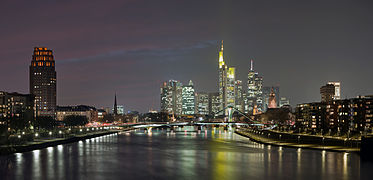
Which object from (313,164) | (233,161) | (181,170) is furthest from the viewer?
(233,161)

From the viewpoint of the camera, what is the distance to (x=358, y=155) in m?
68.1

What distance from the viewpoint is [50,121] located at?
175 m

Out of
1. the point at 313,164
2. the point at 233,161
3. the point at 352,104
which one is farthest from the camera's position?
the point at 352,104

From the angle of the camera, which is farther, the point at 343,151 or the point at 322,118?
the point at 322,118

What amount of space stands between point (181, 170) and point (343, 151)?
32131mm

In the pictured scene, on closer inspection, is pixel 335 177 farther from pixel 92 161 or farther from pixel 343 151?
pixel 92 161

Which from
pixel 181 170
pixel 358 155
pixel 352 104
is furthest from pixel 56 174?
pixel 352 104

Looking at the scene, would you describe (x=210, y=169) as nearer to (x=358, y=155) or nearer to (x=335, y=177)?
(x=335, y=177)

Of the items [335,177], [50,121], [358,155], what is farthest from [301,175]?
[50,121]

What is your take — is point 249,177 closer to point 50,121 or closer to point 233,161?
point 233,161

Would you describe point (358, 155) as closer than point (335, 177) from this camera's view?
No

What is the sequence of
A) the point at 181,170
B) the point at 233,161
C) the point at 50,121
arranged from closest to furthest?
the point at 181,170 < the point at 233,161 < the point at 50,121

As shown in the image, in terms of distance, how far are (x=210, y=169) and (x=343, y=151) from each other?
2863 centimetres

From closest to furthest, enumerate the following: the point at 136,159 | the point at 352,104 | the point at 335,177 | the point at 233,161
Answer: the point at 335,177
the point at 233,161
the point at 136,159
the point at 352,104
